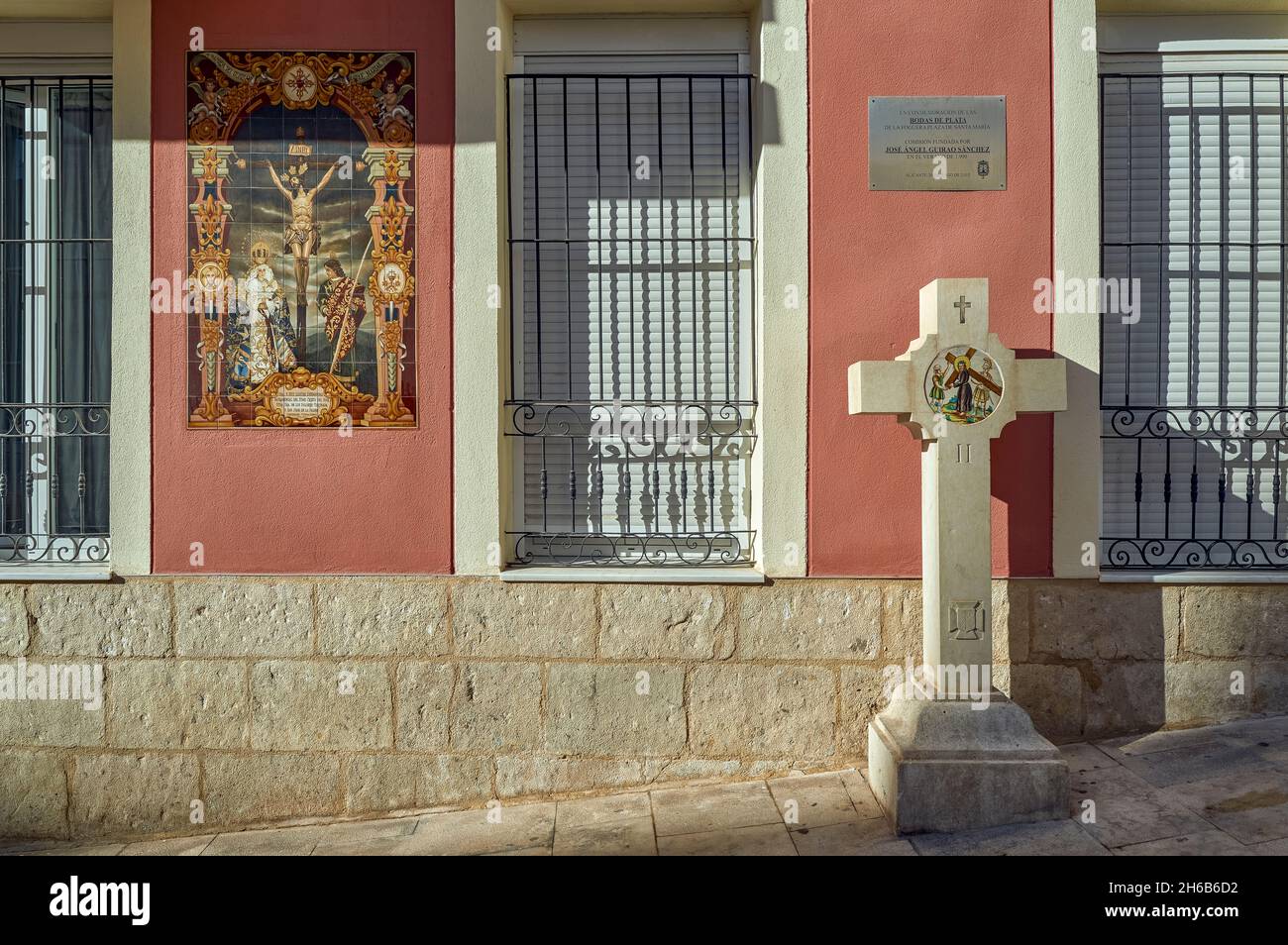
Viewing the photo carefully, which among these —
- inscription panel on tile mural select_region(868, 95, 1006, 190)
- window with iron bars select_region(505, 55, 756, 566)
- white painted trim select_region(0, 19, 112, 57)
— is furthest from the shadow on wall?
white painted trim select_region(0, 19, 112, 57)

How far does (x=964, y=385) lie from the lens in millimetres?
4172

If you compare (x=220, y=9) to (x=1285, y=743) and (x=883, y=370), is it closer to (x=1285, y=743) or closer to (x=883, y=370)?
(x=883, y=370)

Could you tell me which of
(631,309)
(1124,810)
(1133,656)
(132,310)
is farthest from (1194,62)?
(132,310)

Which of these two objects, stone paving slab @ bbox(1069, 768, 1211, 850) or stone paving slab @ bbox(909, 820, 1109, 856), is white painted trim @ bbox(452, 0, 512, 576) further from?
stone paving slab @ bbox(1069, 768, 1211, 850)

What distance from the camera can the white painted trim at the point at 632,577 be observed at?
473 cm

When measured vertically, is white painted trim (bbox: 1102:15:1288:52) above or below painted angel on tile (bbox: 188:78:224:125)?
above

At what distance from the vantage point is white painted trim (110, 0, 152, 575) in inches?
189

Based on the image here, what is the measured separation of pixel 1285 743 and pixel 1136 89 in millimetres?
3150

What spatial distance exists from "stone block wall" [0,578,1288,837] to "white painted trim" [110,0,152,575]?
28 cm

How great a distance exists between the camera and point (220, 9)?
4.83 m

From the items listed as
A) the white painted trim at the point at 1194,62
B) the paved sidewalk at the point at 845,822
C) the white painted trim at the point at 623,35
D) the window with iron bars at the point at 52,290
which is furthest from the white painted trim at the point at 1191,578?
the window with iron bars at the point at 52,290

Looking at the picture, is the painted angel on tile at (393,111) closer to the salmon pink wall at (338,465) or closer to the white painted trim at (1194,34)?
the salmon pink wall at (338,465)

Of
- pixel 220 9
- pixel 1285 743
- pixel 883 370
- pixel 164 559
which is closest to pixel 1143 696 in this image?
pixel 1285 743

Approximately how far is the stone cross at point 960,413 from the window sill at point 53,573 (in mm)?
3565
